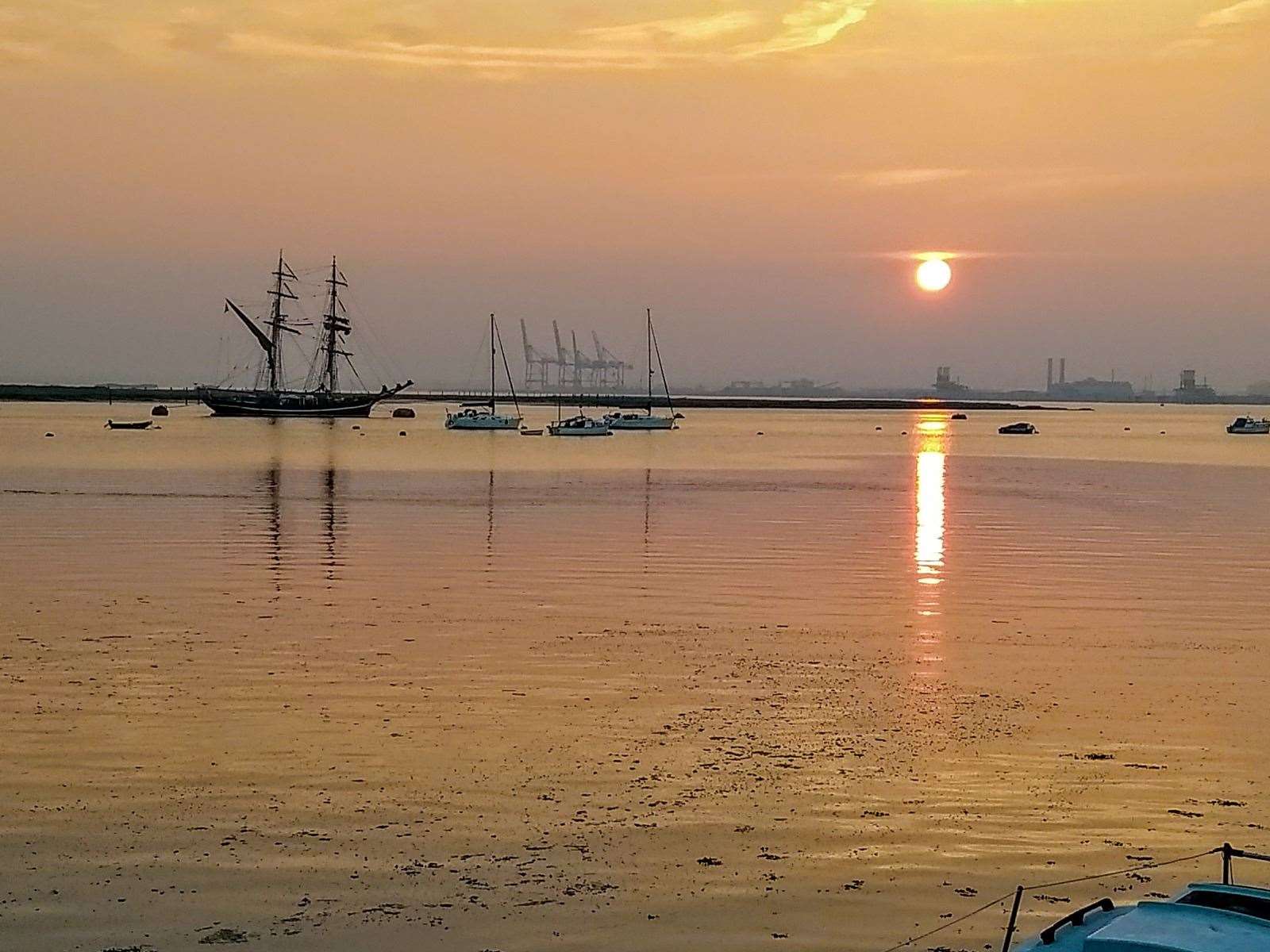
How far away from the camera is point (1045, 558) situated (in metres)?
39.7

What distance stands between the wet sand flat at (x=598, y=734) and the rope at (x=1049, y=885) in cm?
14

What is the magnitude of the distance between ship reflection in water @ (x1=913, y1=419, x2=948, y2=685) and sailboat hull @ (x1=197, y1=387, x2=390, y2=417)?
116 metres

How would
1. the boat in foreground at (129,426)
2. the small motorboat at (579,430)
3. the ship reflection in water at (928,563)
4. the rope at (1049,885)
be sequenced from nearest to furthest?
the rope at (1049,885)
the ship reflection in water at (928,563)
the boat in foreground at (129,426)
the small motorboat at (579,430)

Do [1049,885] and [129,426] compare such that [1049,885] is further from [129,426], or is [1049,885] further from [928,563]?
[129,426]

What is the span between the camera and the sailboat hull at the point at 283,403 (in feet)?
623

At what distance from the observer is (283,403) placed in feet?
625

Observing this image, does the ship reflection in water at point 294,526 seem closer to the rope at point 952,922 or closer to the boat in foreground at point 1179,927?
the rope at point 952,922

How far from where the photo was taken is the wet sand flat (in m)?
12.4

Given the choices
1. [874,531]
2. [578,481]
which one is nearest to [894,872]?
[874,531]

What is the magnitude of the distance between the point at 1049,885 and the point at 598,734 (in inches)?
253

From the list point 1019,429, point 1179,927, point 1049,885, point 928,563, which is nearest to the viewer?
point 1179,927

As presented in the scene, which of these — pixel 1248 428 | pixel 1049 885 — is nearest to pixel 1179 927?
pixel 1049 885

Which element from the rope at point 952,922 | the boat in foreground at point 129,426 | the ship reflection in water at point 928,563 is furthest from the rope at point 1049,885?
the boat in foreground at point 129,426

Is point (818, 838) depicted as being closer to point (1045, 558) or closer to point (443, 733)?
point (443, 733)
